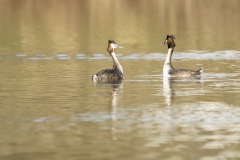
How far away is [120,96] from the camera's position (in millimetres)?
21797

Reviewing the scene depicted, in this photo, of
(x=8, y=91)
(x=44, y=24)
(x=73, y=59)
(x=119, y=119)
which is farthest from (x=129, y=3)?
(x=119, y=119)

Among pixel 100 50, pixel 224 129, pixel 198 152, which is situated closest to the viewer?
pixel 198 152

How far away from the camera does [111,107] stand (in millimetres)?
19609

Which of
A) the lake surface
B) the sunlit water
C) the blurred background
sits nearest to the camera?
the sunlit water

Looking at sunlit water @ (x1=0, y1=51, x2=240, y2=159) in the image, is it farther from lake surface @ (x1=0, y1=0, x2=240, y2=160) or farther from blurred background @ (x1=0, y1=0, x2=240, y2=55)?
blurred background @ (x1=0, y1=0, x2=240, y2=55)

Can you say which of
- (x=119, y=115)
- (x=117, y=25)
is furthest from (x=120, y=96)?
(x=117, y=25)

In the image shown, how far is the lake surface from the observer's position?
49.3 ft

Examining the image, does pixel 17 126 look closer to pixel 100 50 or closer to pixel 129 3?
pixel 100 50

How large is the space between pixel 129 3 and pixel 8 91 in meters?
46.3

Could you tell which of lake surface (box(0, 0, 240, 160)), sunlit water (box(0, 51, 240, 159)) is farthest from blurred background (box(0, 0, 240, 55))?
sunlit water (box(0, 51, 240, 159))

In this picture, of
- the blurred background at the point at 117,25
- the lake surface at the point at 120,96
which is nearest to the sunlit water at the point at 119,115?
the lake surface at the point at 120,96

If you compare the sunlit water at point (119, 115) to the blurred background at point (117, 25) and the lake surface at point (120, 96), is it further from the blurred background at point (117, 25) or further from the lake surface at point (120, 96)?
the blurred background at point (117, 25)

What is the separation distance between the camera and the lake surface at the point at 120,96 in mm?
15039

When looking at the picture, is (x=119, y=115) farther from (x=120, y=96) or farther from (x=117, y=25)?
(x=117, y=25)
